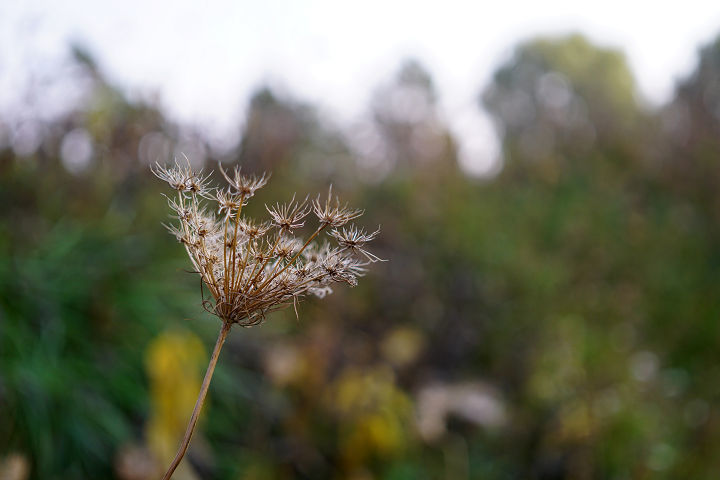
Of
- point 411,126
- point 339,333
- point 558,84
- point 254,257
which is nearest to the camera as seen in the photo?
point 254,257

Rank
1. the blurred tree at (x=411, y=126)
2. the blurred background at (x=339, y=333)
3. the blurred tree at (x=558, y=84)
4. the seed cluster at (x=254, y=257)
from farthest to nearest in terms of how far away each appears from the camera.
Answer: the blurred tree at (x=558, y=84), the blurred tree at (x=411, y=126), the blurred background at (x=339, y=333), the seed cluster at (x=254, y=257)

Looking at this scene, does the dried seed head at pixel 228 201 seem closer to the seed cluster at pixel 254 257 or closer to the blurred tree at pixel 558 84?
the seed cluster at pixel 254 257

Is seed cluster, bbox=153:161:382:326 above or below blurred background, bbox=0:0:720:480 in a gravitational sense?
below

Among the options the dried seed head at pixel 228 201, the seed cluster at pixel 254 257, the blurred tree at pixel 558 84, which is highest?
the blurred tree at pixel 558 84

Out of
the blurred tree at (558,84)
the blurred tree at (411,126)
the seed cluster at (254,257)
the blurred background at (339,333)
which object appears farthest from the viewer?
the blurred tree at (558,84)

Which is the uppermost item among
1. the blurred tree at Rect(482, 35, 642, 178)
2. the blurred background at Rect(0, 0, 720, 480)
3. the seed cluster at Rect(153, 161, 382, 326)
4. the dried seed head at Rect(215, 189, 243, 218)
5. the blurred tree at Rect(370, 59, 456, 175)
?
the blurred tree at Rect(482, 35, 642, 178)

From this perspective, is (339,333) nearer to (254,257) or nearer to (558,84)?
(254,257)

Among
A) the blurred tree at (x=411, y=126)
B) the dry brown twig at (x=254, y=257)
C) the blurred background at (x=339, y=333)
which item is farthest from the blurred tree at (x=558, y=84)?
the dry brown twig at (x=254, y=257)

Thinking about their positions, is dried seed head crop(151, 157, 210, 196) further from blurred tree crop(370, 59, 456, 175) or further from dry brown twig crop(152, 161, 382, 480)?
blurred tree crop(370, 59, 456, 175)

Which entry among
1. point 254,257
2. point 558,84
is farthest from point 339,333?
point 558,84

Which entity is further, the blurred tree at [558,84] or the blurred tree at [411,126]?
the blurred tree at [558,84]

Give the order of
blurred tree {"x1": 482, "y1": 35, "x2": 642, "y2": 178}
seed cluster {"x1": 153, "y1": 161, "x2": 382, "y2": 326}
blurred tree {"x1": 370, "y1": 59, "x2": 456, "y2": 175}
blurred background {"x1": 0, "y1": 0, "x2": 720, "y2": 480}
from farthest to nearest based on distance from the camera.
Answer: blurred tree {"x1": 482, "y1": 35, "x2": 642, "y2": 178} < blurred tree {"x1": 370, "y1": 59, "x2": 456, "y2": 175} < blurred background {"x1": 0, "y1": 0, "x2": 720, "y2": 480} < seed cluster {"x1": 153, "y1": 161, "x2": 382, "y2": 326}

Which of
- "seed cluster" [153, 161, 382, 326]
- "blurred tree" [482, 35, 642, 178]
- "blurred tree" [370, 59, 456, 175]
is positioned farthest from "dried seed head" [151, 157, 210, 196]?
"blurred tree" [482, 35, 642, 178]

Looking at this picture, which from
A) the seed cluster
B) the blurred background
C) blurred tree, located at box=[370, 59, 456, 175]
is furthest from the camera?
blurred tree, located at box=[370, 59, 456, 175]
